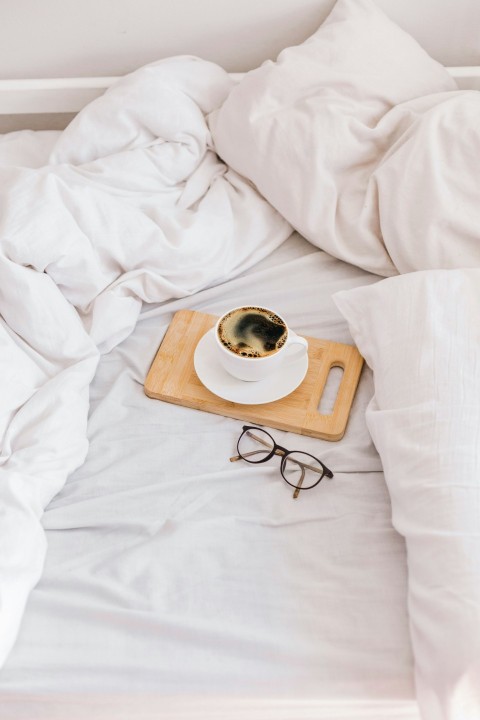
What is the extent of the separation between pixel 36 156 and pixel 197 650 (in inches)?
32.9

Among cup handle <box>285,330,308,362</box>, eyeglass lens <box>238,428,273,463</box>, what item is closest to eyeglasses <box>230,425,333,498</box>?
eyeglass lens <box>238,428,273,463</box>

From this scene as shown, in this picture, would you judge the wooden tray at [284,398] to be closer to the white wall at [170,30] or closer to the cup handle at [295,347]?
the cup handle at [295,347]

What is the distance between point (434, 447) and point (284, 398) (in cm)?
22

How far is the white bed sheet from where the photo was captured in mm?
707

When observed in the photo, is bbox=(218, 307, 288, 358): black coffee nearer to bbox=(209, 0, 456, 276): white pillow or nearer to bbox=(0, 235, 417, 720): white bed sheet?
bbox=(0, 235, 417, 720): white bed sheet

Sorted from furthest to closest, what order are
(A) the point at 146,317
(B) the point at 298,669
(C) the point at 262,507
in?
(A) the point at 146,317 → (C) the point at 262,507 → (B) the point at 298,669

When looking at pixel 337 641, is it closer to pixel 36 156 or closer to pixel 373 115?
pixel 373 115

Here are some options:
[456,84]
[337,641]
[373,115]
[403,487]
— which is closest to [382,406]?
[403,487]

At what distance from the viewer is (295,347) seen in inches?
36.5

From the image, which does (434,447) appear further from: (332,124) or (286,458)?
(332,124)

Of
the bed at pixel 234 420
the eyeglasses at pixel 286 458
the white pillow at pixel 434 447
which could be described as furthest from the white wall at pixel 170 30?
the eyeglasses at pixel 286 458

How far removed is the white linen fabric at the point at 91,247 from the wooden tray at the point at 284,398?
0.08m

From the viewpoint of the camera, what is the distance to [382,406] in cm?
86

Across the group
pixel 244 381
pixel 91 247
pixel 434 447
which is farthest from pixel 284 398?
pixel 91 247
